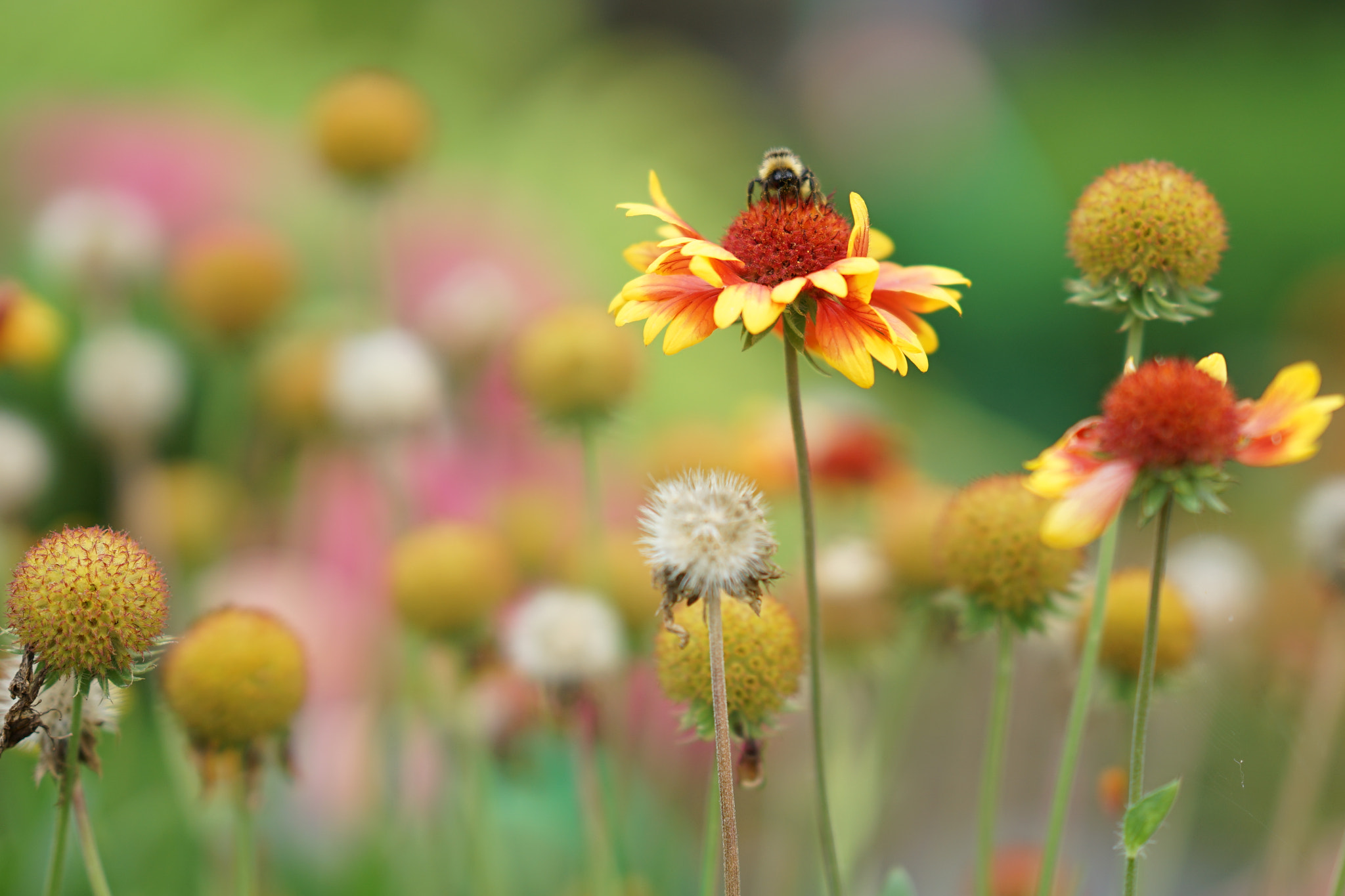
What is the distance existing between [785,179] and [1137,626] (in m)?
0.34

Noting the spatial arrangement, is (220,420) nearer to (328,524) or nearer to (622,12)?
(328,524)

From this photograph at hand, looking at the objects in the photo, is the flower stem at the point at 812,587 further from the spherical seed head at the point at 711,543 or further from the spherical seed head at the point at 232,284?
the spherical seed head at the point at 232,284

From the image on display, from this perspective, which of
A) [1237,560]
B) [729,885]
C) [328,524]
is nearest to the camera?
[729,885]

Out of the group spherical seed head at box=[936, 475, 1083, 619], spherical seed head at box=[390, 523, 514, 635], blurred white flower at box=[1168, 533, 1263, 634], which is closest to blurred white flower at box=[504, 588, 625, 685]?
spherical seed head at box=[390, 523, 514, 635]

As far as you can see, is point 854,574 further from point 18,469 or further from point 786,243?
point 18,469

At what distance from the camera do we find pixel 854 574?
79cm

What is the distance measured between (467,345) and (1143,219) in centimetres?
80

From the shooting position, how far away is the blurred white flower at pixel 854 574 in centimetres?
79

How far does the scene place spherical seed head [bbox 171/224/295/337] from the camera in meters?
1.15

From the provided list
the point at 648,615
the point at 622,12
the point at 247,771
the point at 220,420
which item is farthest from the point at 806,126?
the point at 247,771

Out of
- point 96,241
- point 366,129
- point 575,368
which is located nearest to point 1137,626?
point 575,368

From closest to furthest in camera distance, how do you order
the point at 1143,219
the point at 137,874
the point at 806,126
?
the point at 1143,219
the point at 137,874
the point at 806,126

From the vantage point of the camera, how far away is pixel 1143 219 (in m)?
0.56

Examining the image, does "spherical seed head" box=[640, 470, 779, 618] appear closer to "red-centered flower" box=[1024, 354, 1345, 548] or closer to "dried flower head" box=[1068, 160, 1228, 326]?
"red-centered flower" box=[1024, 354, 1345, 548]
